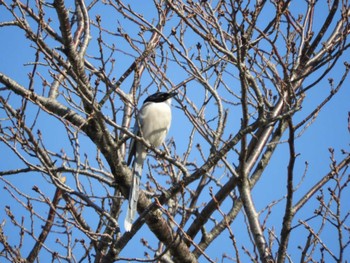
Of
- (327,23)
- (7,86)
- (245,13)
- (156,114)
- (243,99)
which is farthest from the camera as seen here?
(156,114)

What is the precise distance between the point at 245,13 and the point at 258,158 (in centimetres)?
137

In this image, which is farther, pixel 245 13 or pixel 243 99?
pixel 245 13

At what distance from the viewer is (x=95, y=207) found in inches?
147

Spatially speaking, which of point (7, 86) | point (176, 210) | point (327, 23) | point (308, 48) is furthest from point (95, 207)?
point (327, 23)

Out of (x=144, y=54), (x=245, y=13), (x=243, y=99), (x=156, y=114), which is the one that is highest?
(x=156, y=114)

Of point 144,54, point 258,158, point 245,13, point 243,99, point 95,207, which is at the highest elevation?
point 144,54

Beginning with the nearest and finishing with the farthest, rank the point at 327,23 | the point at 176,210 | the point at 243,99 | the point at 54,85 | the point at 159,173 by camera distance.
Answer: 1. the point at 243,99
2. the point at 327,23
3. the point at 54,85
4. the point at 176,210
5. the point at 159,173

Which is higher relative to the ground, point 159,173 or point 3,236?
point 159,173

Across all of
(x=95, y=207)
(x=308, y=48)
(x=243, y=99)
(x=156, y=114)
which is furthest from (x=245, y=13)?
(x=156, y=114)

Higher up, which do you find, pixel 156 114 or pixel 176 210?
pixel 156 114

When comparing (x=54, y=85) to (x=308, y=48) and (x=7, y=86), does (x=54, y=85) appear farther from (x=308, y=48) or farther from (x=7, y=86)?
(x=308, y=48)

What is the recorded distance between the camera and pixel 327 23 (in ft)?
13.6

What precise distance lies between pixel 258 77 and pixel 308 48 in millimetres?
508

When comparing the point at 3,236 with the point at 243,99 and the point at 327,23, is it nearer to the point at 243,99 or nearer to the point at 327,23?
the point at 243,99
